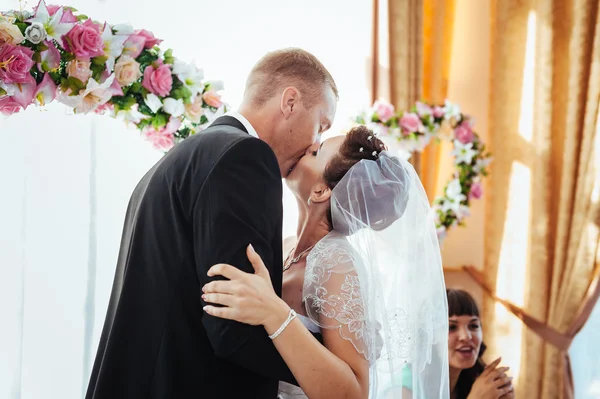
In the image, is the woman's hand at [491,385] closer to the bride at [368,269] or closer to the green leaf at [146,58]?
the bride at [368,269]

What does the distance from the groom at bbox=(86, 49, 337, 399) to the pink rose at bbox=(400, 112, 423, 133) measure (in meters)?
2.90

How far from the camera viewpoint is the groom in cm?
178

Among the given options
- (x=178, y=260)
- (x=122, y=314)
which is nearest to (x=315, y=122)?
(x=178, y=260)

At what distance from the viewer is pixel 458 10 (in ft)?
19.9

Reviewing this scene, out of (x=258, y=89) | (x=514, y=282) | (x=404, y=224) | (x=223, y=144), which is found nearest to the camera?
(x=223, y=144)

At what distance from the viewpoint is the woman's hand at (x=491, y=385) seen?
3.23 metres

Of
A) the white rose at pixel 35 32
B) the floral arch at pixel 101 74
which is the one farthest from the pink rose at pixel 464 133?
the white rose at pixel 35 32

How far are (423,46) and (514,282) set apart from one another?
2073mm

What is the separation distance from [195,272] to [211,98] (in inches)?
62.2

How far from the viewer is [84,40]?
2.81 m

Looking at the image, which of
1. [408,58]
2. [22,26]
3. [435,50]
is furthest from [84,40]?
[435,50]

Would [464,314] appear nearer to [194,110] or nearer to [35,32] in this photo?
[194,110]

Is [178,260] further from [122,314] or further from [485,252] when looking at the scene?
[485,252]

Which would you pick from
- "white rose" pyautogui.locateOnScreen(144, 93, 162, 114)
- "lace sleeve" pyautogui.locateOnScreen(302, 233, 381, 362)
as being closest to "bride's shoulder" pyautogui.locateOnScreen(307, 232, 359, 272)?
"lace sleeve" pyautogui.locateOnScreen(302, 233, 381, 362)
